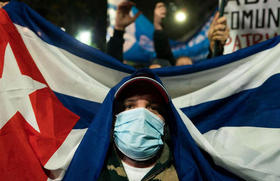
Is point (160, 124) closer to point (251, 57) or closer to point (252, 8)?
point (251, 57)

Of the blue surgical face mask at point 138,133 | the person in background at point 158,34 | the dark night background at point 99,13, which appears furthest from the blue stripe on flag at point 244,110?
the dark night background at point 99,13

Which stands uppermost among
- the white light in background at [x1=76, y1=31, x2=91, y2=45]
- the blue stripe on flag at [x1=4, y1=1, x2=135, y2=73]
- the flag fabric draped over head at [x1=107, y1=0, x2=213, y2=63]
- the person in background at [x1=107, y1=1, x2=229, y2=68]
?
the flag fabric draped over head at [x1=107, y1=0, x2=213, y2=63]

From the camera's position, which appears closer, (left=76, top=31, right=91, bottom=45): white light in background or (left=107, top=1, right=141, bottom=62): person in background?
(left=107, top=1, right=141, bottom=62): person in background

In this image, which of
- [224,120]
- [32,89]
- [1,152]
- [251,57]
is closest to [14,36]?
[32,89]

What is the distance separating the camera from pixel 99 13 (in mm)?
3883

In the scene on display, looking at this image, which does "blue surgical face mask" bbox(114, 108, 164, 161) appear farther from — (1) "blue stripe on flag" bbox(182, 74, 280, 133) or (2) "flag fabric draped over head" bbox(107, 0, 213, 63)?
(2) "flag fabric draped over head" bbox(107, 0, 213, 63)

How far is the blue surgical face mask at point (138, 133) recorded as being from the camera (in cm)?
194

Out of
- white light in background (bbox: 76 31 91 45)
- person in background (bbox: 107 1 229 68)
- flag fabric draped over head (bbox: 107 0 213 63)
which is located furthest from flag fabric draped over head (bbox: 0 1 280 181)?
flag fabric draped over head (bbox: 107 0 213 63)

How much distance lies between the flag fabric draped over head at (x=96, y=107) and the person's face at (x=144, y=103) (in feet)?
0.48

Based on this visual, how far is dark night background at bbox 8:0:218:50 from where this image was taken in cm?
387

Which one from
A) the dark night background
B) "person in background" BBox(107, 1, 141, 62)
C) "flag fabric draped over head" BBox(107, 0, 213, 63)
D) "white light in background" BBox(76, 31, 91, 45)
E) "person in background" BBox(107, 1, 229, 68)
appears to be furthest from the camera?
"flag fabric draped over head" BBox(107, 0, 213, 63)

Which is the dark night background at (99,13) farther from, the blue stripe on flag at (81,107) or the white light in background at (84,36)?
the blue stripe on flag at (81,107)

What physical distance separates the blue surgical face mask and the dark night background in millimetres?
1700

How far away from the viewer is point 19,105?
6.93 ft
